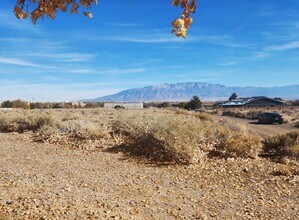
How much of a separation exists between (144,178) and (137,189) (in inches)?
40.1

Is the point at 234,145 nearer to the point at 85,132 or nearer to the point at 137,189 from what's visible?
the point at 137,189

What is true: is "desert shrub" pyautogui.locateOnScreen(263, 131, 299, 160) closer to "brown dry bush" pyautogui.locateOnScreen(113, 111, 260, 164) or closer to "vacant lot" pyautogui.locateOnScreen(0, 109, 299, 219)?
"brown dry bush" pyautogui.locateOnScreen(113, 111, 260, 164)

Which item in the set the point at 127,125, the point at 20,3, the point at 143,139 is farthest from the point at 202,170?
the point at 20,3

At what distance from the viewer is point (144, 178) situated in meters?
9.45

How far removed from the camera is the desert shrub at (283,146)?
12203 millimetres

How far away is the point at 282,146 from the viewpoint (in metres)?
13.0

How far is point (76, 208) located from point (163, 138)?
216 inches

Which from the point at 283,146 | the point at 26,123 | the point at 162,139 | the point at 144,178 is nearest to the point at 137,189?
the point at 144,178

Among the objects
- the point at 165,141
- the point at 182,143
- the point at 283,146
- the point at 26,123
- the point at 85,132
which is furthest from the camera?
the point at 26,123

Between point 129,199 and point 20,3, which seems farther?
point 129,199

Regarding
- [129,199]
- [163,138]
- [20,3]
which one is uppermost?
[20,3]

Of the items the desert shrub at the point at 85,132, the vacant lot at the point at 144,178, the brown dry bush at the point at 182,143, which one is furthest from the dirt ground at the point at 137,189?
the desert shrub at the point at 85,132

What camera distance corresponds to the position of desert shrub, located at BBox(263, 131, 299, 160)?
12.2 m

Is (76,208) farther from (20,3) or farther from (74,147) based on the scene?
(74,147)
